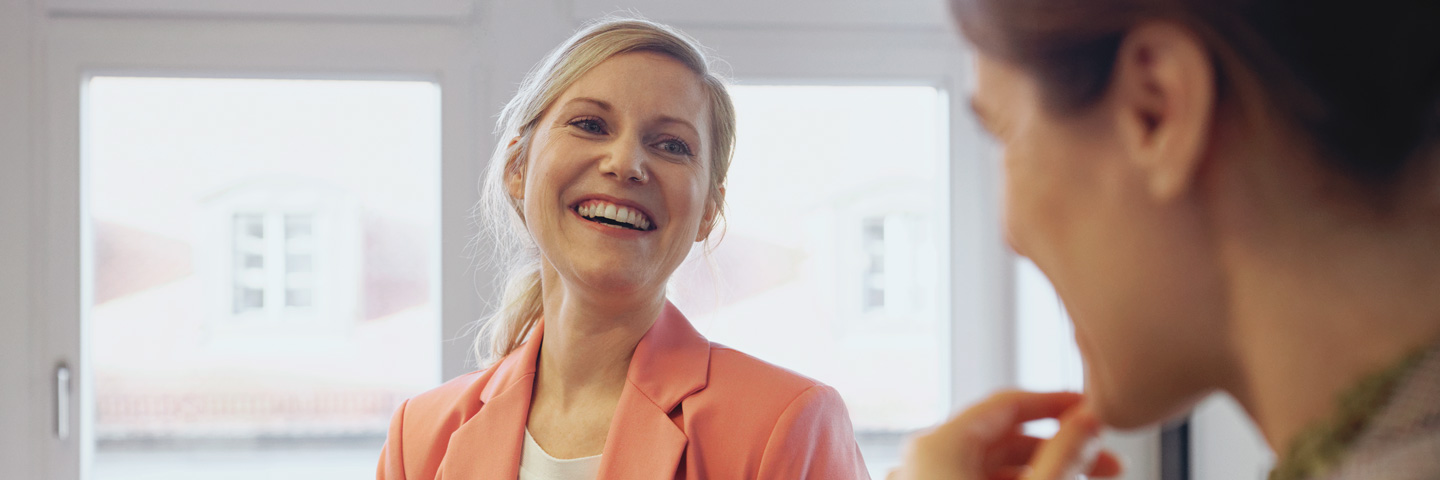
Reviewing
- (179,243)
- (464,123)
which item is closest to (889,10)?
(464,123)

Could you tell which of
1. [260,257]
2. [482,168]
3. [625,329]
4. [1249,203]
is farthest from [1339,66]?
[260,257]

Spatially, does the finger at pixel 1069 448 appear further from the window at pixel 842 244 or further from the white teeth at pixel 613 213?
the window at pixel 842 244

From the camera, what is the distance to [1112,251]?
336 mm

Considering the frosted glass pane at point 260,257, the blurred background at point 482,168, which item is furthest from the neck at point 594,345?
the frosted glass pane at point 260,257

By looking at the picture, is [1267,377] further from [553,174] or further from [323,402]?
[323,402]

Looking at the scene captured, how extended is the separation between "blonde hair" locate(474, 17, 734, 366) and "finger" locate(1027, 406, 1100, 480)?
0.80 meters

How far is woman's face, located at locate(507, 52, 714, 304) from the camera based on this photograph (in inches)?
42.8

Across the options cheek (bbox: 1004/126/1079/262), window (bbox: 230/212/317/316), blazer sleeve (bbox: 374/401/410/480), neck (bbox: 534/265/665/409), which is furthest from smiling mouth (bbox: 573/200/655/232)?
window (bbox: 230/212/317/316)

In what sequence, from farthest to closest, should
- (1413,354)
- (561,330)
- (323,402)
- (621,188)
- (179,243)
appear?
1. (323,402)
2. (179,243)
3. (561,330)
4. (621,188)
5. (1413,354)

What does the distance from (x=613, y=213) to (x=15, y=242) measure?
1.72m

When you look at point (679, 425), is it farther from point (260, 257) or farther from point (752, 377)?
point (260, 257)

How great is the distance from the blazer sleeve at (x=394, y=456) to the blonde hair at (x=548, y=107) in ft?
0.57

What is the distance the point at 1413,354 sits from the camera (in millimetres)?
304

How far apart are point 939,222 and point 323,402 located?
2.97m
